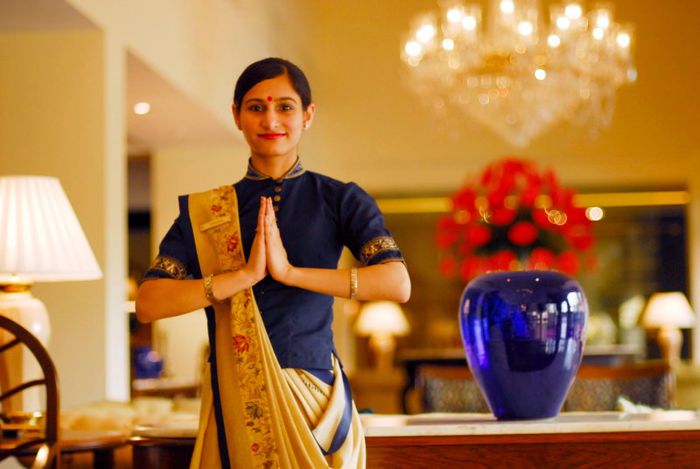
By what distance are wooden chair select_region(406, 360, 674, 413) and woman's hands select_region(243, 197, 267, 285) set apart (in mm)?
3112

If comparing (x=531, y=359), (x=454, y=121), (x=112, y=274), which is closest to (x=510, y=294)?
(x=531, y=359)

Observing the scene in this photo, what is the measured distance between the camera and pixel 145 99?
736cm

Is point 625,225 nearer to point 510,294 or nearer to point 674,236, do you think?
point 674,236

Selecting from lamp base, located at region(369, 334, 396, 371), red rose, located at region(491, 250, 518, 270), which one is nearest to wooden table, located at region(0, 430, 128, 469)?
red rose, located at region(491, 250, 518, 270)

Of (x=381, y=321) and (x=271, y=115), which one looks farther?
(x=381, y=321)

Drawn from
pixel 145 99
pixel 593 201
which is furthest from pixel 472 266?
pixel 593 201

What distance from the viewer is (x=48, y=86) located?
5.59 metres

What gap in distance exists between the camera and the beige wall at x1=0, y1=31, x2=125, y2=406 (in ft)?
17.9

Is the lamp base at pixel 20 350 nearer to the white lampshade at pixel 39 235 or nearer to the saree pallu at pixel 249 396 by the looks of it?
the white lampshade at pixel 39 235

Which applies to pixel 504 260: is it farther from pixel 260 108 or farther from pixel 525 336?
pixel 260 108

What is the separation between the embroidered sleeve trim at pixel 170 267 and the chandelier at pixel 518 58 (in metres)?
6.71

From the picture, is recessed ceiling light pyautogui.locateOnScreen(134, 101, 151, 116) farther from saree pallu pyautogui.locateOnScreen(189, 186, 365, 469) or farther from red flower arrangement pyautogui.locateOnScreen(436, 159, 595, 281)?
saree pallu pyautogui.locateOnScreen(189, 186, 365, 469)

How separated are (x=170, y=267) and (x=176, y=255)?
29mm

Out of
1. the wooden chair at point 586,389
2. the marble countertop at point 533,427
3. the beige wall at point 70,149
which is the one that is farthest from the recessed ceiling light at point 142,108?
the marble countertop at point 533,427
